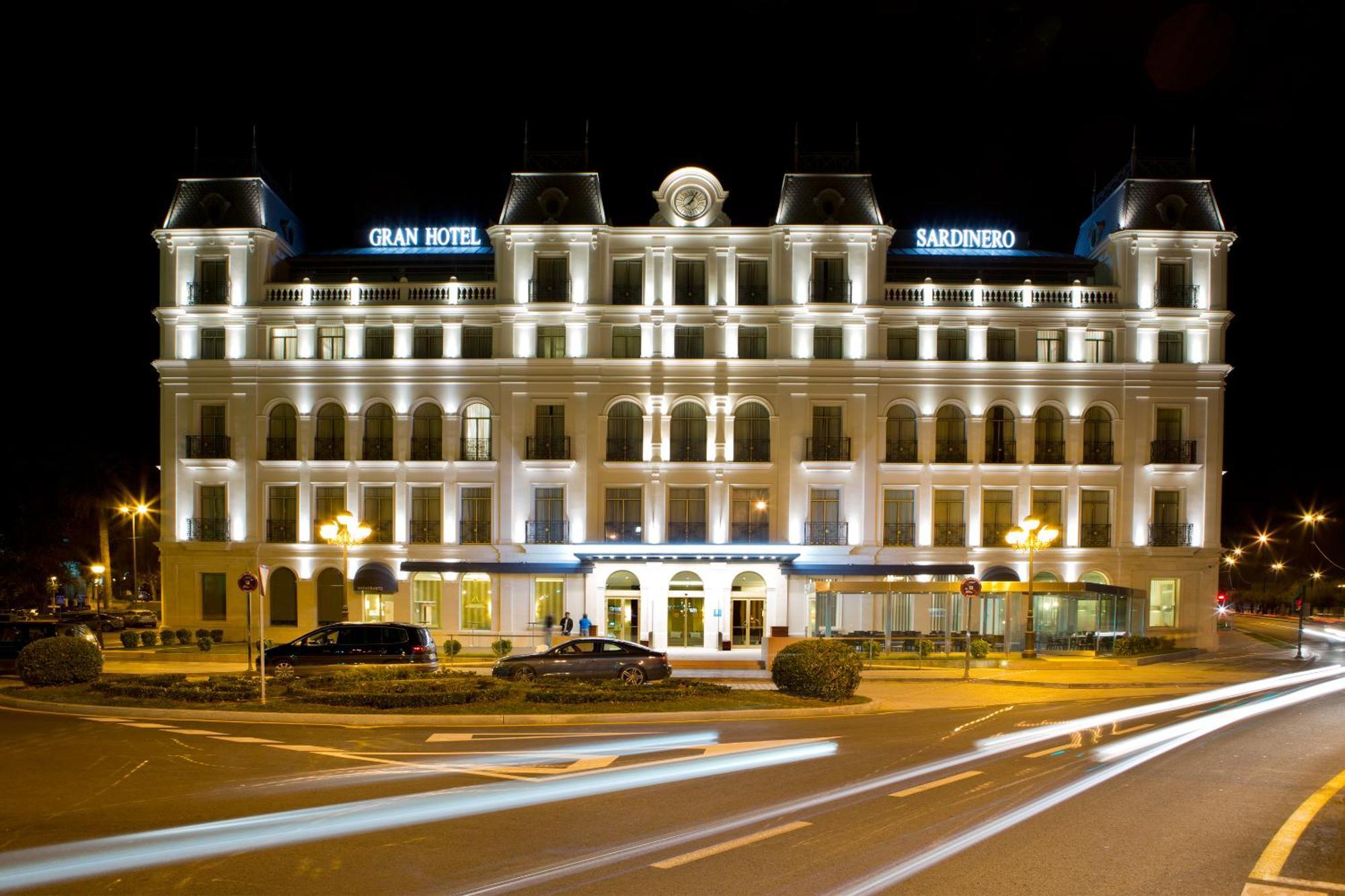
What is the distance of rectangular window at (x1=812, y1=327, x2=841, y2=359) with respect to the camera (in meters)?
46.1

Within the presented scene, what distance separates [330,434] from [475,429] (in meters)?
6.42

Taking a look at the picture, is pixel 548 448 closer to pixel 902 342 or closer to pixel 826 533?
pixel 826 533

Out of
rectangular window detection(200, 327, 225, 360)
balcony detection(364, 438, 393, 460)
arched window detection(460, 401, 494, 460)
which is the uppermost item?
rectangular window detection(200, 327, 225, 360)

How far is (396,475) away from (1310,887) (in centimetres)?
4045

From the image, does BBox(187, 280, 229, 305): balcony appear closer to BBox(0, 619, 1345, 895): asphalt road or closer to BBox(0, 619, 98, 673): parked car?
BBox(0, 619, 98, 673): parked car

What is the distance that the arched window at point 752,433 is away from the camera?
4612cm

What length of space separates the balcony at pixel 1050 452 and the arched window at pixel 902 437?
5.23m

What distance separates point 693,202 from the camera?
1821 inches

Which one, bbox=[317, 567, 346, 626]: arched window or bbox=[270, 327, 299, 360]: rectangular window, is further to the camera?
bbox=[270, 327, 299, 360]: rectangular window

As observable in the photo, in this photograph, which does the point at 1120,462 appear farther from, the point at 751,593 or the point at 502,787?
the point at 502,787

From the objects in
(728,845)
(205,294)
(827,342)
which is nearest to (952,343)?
(827,342)

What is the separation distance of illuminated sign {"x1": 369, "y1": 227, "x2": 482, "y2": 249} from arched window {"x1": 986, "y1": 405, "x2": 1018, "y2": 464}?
25.0 m

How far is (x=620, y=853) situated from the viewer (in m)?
11.4

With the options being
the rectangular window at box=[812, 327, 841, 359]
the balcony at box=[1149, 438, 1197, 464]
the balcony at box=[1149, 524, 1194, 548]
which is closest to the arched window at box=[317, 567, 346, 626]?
the rectangular window at box=[812, 327, 841, 359]
